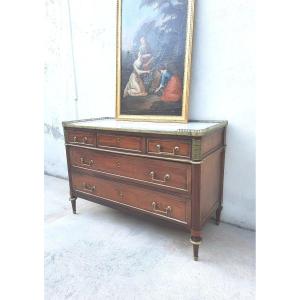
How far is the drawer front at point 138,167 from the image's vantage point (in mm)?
1828

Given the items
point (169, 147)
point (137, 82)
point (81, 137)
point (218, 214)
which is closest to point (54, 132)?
point (81, 137)

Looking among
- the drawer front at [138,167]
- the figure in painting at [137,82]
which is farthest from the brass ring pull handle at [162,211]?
the figure in painting at [137,82]

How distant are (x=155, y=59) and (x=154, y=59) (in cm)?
1

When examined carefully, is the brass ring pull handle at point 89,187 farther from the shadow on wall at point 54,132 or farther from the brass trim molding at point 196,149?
the shadow on wall at point 54,132

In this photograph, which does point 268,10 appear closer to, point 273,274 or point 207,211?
point 273,274

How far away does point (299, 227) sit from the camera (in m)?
0.81

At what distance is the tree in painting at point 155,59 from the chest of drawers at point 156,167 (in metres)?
0.35

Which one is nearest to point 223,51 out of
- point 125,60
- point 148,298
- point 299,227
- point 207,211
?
point 125,60

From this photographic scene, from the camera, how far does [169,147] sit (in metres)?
1.82

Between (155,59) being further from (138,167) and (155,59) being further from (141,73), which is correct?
(138,167)

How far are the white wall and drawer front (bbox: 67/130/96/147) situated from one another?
0.64 m

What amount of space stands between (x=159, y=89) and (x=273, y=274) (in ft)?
5.79

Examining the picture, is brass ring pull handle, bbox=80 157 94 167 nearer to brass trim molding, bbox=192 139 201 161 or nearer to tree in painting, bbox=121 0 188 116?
tree in painting, bbox=121 0 188 116

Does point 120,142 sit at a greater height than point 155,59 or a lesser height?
lesser
